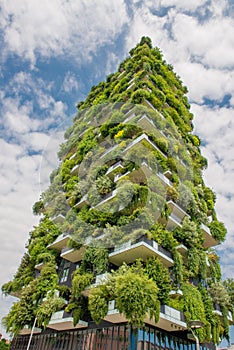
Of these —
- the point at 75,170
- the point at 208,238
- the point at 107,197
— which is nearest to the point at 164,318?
the point at 107,197

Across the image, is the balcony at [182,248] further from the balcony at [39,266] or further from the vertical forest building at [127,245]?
the balcony at [39,266]

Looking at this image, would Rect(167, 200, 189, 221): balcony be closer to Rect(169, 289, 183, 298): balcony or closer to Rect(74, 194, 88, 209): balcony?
Rect(169, 289, 183, 298): balcony

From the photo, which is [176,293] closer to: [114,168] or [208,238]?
[208,238]

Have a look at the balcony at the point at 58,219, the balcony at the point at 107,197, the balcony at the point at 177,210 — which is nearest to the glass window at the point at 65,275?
the balcony at the point at 58,219

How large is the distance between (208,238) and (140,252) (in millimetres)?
9861

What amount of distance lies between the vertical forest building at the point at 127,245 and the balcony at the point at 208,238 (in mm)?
88

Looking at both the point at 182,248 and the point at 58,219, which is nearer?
the point at 182,248

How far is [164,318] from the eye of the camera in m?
15.9


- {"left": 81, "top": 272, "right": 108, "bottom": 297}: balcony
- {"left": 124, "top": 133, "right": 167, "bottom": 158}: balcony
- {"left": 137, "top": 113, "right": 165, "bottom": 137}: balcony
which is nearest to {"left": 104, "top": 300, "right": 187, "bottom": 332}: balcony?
{"left": 81, "top": 272, "right": 108, "bottom": 297}: balcony

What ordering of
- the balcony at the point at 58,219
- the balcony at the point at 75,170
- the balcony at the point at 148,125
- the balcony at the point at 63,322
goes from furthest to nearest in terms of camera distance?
1. the balcony at the point at 75,170
2. the balcony at the point at 58,219
3. the balcony at the point at 148,125
4. the balcony at the point at 63,322

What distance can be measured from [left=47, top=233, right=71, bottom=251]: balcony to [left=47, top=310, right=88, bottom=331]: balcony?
576 cm

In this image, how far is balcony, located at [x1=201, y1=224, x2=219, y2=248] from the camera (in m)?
24.5

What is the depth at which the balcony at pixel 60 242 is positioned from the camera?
23766mm

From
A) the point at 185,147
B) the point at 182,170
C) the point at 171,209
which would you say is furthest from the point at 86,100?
the point at 171,209
